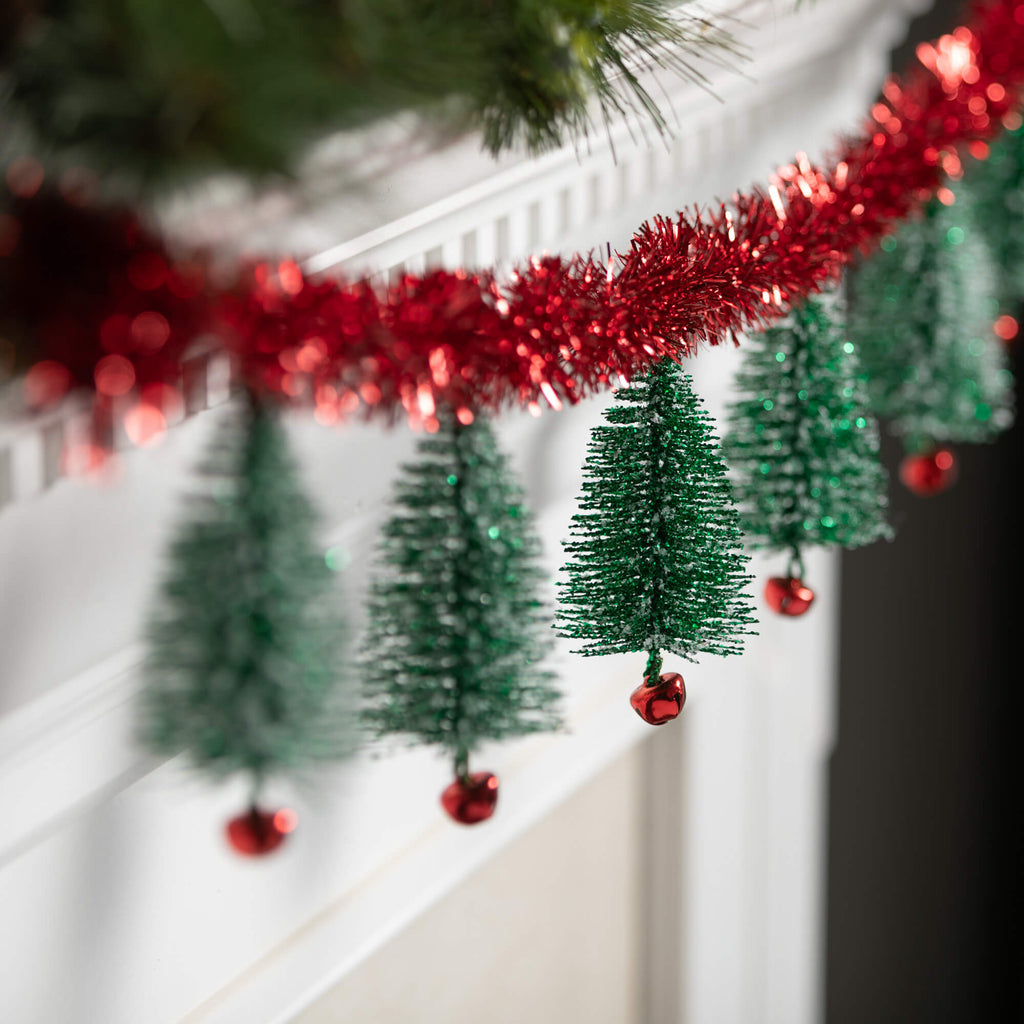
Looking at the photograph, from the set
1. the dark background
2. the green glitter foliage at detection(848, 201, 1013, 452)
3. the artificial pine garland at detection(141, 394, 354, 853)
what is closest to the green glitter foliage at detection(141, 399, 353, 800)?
the artificial pine garland at detection(141, 394, 354, 853)

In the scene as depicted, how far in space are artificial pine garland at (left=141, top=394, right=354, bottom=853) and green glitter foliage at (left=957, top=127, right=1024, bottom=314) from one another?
2.10 ft

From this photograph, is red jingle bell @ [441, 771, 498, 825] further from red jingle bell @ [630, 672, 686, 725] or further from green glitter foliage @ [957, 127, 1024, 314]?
green glitter foliage @ [957, 127, 1024, 314]

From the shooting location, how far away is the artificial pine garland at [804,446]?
0.47 meters

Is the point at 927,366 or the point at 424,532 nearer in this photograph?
the point at 424,532

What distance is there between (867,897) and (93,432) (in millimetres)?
1035

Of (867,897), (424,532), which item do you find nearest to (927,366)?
(424,532)

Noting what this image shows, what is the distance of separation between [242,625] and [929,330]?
1.69ft

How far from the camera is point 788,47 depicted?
645 millimetres

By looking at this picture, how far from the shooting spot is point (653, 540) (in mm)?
370

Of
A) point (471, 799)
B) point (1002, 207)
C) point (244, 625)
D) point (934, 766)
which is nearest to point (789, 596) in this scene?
point (471, 799)

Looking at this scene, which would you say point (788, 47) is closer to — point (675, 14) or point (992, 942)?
point (675, 14)

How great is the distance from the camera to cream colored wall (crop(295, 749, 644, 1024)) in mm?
581

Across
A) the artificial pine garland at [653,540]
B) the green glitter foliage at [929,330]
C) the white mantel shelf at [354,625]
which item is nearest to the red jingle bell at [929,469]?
the green glitter foliage at [929,330]

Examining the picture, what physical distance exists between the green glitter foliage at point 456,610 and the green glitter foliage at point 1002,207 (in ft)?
1.81
